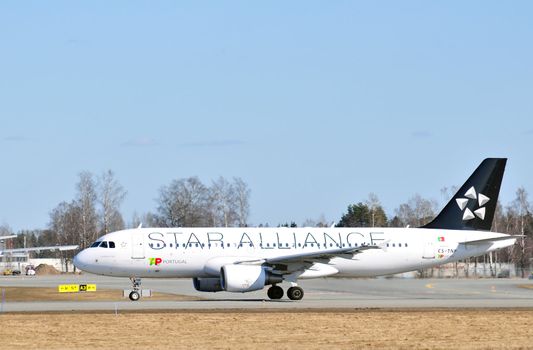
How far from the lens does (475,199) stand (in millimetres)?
51438

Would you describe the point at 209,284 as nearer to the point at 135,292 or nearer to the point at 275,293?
the point at 275,293

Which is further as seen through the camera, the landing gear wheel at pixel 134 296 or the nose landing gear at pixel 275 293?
the nose landing gear at pixel 275 293

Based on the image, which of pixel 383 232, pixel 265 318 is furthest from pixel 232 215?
pixel 265 318

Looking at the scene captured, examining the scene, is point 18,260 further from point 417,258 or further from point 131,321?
point 131,321

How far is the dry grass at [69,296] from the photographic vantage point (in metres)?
52.0

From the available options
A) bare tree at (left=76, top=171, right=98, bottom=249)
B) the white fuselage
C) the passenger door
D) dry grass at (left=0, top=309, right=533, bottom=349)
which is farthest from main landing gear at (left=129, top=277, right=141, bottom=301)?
bare tree at (left=76, top=171, right=98, bottom=249)

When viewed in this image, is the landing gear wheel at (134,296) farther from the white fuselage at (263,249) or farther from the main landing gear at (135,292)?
the white fuselage at (263,249)

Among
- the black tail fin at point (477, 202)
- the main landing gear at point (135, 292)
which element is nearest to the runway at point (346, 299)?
the main landing gear at point (135, 292)

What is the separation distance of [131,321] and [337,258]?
16.5m

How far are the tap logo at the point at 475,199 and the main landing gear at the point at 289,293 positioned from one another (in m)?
9.35

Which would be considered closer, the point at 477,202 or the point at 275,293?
the point at 275,293

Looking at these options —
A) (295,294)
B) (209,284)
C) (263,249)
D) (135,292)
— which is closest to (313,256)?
(295,294)

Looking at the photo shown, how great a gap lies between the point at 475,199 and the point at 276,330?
74.9 feet

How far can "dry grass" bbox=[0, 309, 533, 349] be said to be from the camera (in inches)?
1078
